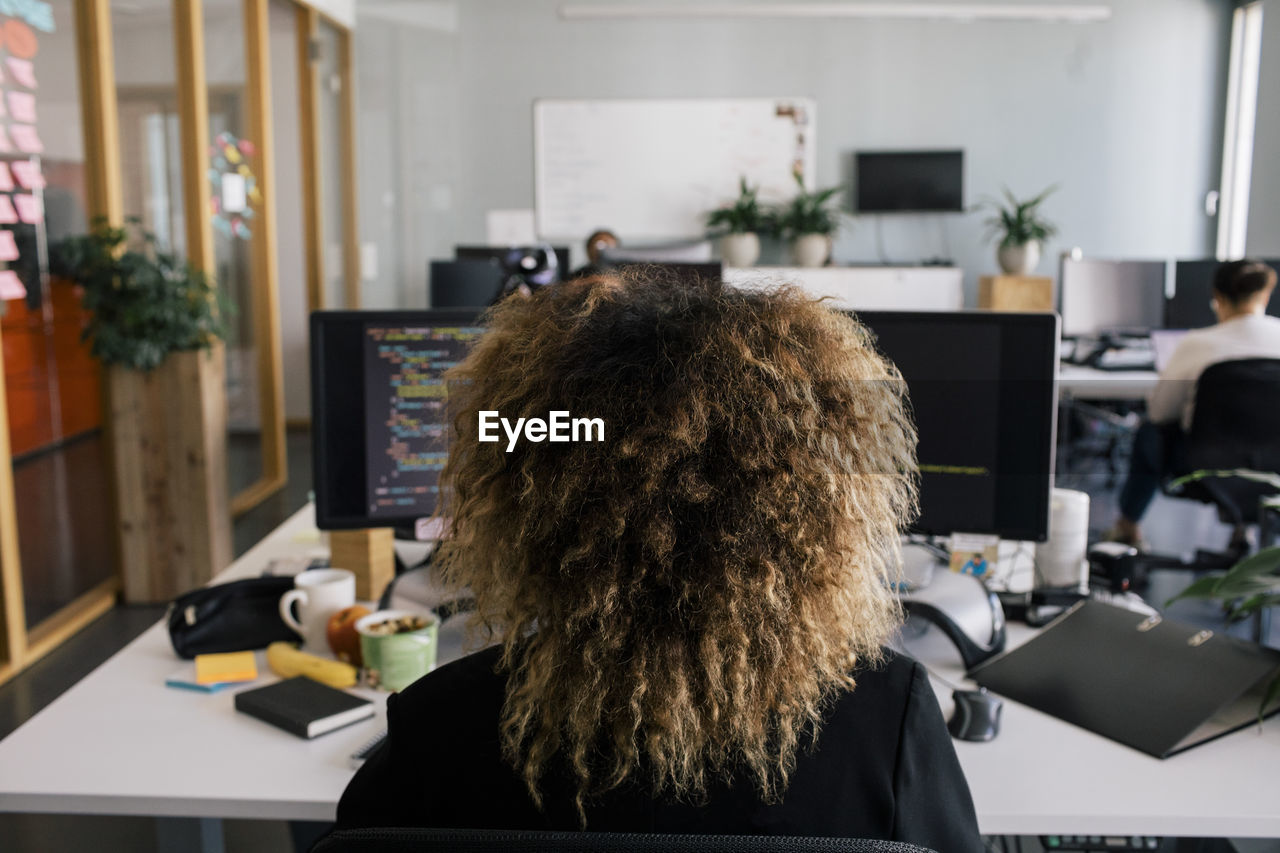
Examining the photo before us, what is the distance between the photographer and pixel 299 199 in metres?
6.10

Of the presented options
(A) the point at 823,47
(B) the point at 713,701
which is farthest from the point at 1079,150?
(B) the point at 713,701

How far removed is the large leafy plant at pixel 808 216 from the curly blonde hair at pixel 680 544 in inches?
232

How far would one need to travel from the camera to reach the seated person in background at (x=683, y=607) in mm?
717

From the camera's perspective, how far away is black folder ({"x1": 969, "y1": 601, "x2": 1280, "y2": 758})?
4.04 feet

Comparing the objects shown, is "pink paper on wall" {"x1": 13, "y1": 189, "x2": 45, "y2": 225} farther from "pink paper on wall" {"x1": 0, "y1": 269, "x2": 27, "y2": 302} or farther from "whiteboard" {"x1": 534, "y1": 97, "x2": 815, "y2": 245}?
"whiteboard" {"x1": 534, "y1": 97, "x2": 815, "y2": 245}

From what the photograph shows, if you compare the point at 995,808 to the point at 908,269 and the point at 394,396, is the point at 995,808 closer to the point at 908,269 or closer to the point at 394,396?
the point at 394,396

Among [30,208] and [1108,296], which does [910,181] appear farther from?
[30,208]

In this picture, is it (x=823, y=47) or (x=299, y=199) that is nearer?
(x=299, y=199)

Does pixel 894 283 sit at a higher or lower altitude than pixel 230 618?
higher

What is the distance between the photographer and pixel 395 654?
133 centimetres

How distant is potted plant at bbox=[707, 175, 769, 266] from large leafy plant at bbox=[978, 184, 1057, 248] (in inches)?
59.4

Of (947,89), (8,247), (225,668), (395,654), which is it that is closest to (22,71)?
(8,247)

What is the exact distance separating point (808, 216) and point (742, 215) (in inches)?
16.5

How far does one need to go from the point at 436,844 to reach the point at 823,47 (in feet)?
22.4
